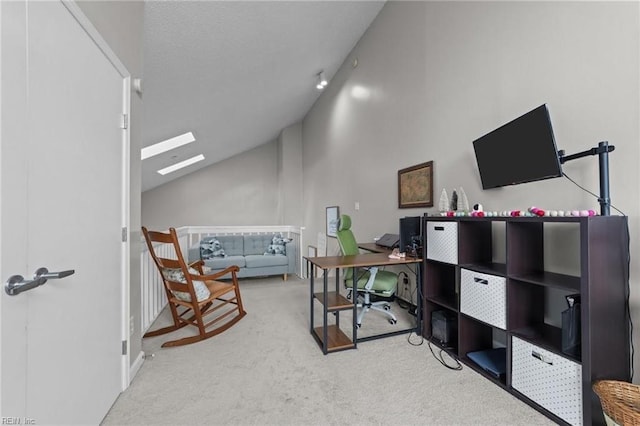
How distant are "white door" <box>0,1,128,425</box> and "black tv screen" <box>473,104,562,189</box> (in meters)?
2.33

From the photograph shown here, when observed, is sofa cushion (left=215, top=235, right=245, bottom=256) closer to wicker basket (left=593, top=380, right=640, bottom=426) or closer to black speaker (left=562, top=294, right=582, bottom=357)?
black speaker (left=562, top=294, right=582, bottom=357)

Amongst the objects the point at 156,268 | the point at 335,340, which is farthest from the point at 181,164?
the point at 335,340

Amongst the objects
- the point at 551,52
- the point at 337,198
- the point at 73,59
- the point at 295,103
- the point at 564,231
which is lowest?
the point at 564,231

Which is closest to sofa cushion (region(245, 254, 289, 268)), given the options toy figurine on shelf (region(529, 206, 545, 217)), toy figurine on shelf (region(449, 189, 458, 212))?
toy figurine on shelf (region(449, 189, 458, 212))

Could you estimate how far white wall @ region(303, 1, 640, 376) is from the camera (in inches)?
59.6

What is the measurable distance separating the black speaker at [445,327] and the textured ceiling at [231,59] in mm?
3121

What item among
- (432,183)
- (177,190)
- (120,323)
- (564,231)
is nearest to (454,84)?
(432,183)

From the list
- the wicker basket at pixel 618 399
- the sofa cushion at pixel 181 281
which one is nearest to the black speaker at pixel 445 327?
the wicker basket at pixel 618 399

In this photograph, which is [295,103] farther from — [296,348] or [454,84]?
[296,348]

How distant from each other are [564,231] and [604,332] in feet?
2.18

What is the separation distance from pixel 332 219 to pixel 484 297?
11.2ft

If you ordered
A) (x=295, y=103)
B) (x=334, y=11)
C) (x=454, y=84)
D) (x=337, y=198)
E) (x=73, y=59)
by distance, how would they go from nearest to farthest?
1. (x=73, y=59)
2. (x=454, y=84)
3. (x=334, y=11)
4. (x=337, y=198)
5. (x=295, y=103)

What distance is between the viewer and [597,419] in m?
1.32

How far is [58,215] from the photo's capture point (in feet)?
3.67
